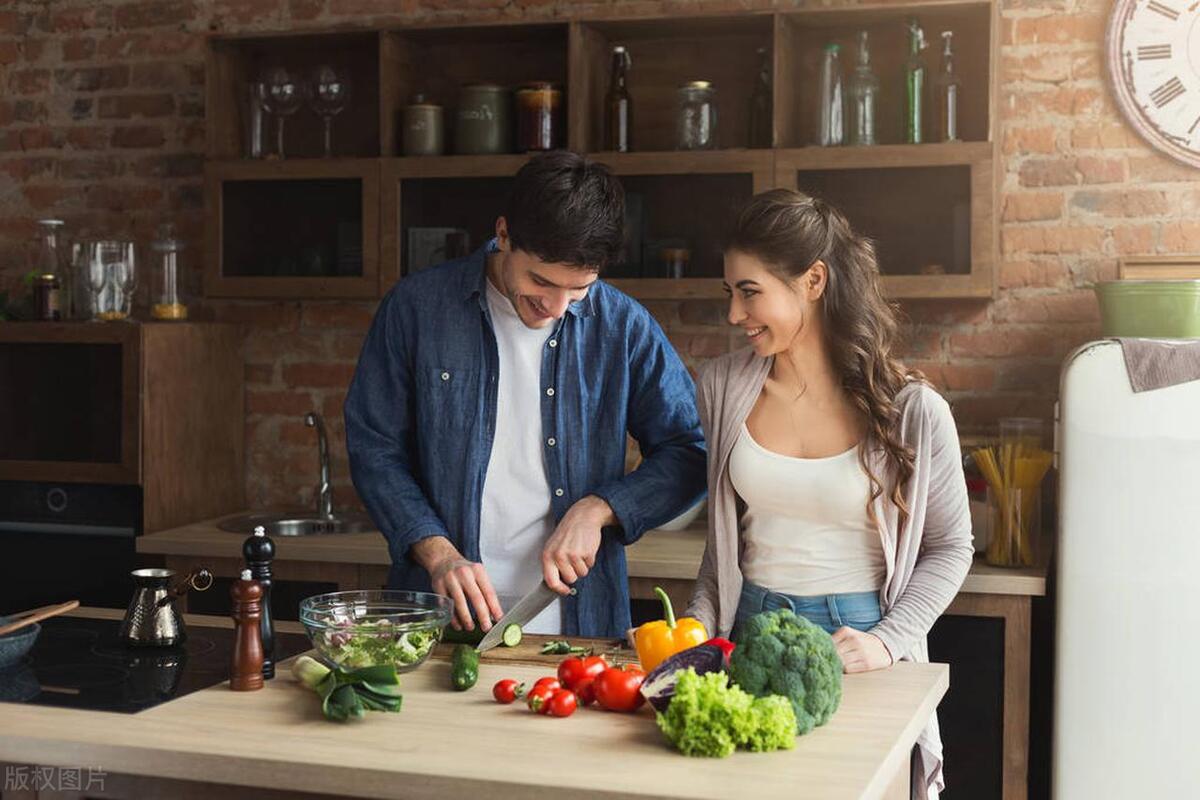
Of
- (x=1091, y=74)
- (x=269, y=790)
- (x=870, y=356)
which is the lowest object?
(x=269, y=790)

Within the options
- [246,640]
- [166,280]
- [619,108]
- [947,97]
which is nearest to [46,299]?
[166,280]

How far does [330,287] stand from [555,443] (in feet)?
5.16

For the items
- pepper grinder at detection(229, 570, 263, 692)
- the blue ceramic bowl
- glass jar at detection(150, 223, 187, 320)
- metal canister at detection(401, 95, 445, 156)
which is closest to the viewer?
pepper grinder at detection(229, 570, 263, 692)

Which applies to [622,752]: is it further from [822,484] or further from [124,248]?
[124,248]

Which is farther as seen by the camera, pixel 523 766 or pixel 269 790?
pixel 269 790

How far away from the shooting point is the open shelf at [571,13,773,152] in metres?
3.84

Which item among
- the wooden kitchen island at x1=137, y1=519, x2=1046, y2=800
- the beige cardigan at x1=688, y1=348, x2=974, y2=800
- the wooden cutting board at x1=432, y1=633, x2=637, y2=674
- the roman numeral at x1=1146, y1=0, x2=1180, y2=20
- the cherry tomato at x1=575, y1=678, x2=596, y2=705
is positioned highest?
the roman numeral at x1=1146, y1=0, x2=1180, y2=20

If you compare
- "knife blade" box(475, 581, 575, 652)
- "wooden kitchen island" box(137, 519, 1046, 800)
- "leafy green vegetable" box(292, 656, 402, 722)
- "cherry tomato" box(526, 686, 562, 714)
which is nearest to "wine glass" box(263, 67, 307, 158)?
"wooden kitchen island" box(137, 519, 1046, 800)

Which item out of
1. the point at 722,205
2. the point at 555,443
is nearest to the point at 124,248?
the point at 722,205

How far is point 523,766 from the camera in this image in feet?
5.48

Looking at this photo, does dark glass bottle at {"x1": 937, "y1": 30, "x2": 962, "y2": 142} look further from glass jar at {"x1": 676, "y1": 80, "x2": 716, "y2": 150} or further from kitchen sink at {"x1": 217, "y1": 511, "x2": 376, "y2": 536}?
kitchen sink at {"x1": 217, "y1": 511, "x2": 376, "y2": 536}

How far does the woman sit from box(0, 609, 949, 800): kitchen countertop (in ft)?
1.19

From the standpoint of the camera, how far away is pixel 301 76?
4.12m

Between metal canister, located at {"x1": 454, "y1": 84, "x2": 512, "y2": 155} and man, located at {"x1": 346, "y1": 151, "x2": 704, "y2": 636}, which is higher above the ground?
metal canister, located at {"x1": 454, "y1": 84, "x2": 512, "y2": 155}
